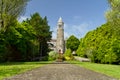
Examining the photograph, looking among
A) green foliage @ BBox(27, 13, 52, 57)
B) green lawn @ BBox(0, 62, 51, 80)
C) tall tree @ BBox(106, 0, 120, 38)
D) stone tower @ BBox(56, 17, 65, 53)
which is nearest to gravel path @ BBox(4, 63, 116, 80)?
green lawn @ BBox(0, 62, 51, 80)

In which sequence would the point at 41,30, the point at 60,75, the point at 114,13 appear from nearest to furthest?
the point at 60,75, the point at 114,13, the point at 41,30

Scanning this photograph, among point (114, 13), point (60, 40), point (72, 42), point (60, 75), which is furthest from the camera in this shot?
point (72, 42)

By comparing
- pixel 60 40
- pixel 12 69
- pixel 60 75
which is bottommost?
pixel 60 75

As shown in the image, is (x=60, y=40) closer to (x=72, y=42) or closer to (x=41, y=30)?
(x=41, y=30)

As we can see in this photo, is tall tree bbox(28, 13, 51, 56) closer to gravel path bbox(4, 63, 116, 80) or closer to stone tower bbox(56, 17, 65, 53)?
stone tower bbox(56, 17, 65, 53)

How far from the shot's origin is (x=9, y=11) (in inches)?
1722

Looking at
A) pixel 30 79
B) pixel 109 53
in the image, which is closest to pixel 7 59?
pixel 109 53

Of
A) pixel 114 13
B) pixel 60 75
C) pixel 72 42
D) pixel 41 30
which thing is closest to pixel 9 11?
pixel 114 13

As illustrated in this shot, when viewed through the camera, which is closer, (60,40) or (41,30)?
(41,30)

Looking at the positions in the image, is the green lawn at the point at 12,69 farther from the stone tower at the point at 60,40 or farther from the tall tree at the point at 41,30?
the stone tower at the point at 60,40

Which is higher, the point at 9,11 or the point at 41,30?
the point at 41,30

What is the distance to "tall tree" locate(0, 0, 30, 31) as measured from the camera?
141 feet

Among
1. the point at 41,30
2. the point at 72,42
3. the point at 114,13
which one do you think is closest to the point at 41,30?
the point at 41,30

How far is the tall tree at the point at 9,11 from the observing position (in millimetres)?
42844
